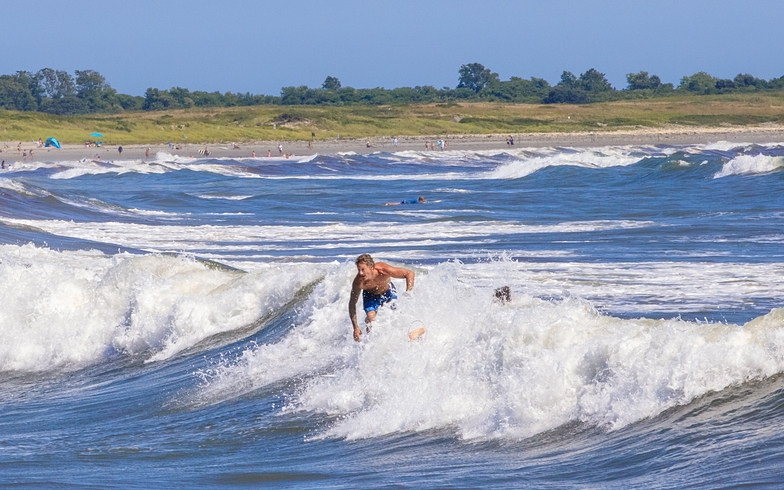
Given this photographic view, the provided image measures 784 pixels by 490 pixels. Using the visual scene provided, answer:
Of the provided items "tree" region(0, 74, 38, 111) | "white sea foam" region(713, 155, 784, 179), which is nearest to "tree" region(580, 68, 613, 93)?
"tree" region(0, 74, 38, 111)

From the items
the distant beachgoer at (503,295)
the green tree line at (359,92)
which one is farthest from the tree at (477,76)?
the distant beachgoer at (503,295)

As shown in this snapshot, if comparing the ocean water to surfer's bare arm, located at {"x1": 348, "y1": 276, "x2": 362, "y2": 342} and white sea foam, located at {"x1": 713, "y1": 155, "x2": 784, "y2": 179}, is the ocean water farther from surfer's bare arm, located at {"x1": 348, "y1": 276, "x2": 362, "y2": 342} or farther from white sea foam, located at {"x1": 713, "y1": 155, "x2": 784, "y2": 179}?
white sea foam, located at {"x1": 713, "y1": 155, "x2": 784, "y2": 179}

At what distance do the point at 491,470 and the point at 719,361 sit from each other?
1965 millimetres

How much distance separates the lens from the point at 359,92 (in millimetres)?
147375

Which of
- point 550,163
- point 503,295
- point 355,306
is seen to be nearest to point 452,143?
point 550,163

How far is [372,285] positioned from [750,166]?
40.4 m

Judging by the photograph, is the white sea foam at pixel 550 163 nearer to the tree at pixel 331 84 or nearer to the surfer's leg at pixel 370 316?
the surfer's leg at pixel 370 316

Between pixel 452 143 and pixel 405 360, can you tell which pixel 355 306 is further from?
pixel 452 143

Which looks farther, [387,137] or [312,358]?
[387,137]

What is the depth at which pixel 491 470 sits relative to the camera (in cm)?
739

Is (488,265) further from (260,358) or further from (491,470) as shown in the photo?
(491,470)

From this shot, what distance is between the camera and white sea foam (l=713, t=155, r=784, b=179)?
4552 cm

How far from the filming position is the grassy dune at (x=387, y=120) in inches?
3460

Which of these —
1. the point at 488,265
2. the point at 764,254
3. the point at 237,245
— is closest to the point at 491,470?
the point at 488,265
